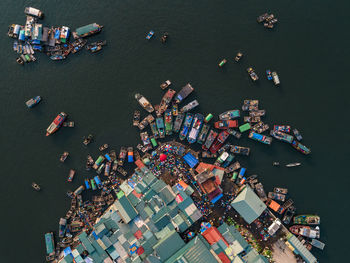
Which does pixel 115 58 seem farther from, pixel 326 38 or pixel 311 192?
pixel 311 192

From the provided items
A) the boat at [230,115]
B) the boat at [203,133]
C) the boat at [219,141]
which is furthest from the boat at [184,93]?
the boat at [219,141]

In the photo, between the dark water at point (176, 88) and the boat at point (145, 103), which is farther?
the boat at point (145, 103)

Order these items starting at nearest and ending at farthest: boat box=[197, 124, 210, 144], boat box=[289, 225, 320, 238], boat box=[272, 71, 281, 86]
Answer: boat box=[289, 225, 320, 238], boat box=[272, 71, 281, 86], boat box=[197, 124, 210, 144]

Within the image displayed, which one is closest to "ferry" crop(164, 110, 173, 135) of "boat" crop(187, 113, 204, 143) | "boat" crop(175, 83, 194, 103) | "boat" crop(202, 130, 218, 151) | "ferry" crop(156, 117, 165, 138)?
"ferry" crop(156, 117, 165, 138)

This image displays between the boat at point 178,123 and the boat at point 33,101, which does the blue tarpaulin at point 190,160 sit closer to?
the boat at point 178,123

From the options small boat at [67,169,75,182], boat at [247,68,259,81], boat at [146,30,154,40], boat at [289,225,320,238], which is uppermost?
boat at [146,30,154,40]

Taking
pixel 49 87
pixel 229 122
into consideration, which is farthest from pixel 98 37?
pixel 229 122

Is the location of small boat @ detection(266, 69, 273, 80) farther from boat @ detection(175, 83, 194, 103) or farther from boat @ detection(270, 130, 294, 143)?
boat @ detection(175, 83, 194, 103)
